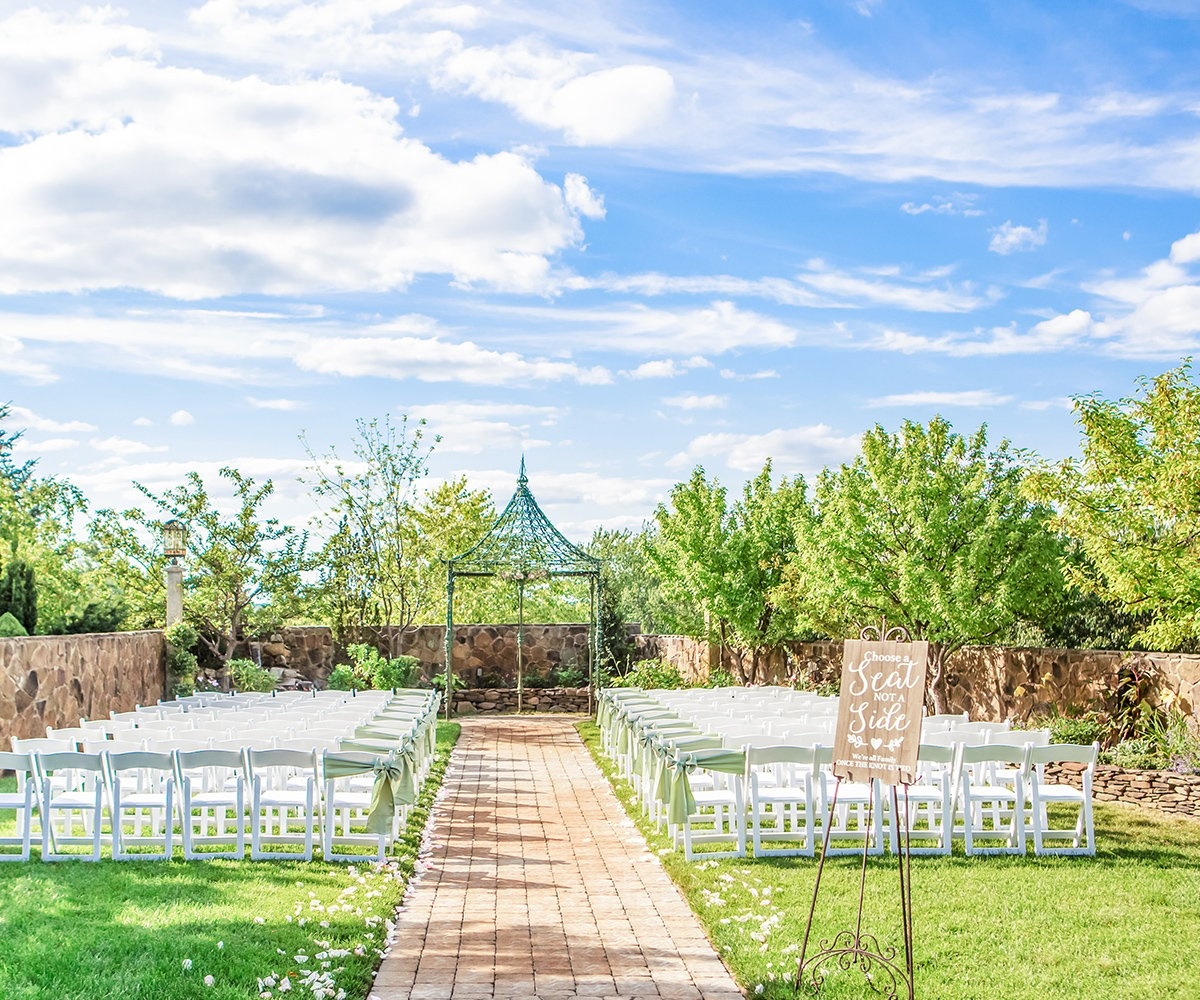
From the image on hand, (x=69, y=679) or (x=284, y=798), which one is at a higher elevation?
(x=69, y=679)

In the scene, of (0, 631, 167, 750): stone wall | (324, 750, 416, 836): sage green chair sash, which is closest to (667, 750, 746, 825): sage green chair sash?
(324, 750, 416, 836): sage green chair sash

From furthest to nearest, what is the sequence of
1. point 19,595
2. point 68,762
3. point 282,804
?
point 19,595, point 282,804, point 68,762

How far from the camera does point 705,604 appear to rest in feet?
73.0

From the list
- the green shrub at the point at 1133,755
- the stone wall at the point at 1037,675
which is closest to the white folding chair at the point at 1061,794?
the green shrub at the point at 1133,755

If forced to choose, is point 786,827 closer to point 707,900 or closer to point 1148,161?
point 707,900

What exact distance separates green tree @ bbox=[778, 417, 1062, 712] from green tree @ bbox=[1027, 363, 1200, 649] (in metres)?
1.90

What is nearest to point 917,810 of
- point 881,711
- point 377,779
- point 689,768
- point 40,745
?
point 689,768

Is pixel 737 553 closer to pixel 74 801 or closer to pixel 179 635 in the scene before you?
pixel 179 635

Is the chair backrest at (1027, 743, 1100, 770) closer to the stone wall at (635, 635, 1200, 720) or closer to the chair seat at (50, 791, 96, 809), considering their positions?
the stone wall at (635, 635, 1200, 720)

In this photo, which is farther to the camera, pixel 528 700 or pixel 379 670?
pixel 528 700

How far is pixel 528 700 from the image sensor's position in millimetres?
24859

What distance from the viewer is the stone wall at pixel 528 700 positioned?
24.7 meters

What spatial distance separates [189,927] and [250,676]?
15857 mm

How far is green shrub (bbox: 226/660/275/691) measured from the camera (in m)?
22.0
